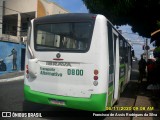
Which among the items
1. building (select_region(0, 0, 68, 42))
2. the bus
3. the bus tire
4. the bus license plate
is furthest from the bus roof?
building (select_region(0, 0, 68, 42))

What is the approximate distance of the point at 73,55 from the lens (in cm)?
705

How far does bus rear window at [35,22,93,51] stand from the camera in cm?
709

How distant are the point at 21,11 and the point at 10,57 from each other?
10843 mm

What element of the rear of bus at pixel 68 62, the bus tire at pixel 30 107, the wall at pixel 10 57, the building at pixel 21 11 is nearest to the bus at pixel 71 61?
the rear of bus at pixel 68 62

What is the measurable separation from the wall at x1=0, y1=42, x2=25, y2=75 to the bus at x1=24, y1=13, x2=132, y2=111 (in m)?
18.7

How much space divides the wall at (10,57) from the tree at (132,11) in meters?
13.9

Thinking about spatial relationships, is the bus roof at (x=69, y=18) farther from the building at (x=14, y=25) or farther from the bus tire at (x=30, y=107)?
the building at (x=14, y=25)

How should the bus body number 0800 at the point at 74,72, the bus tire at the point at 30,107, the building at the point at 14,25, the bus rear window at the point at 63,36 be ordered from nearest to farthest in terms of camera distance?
the bus body number 0800 at the point at 74,72
the bus rear window at the point at 63,36
the bus tire at the point at 30,107
the building at the point at 14,25

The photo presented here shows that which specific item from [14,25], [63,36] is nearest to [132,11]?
[63,36]

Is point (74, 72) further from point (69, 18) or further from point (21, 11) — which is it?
point (21, 11)

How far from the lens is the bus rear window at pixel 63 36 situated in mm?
7090

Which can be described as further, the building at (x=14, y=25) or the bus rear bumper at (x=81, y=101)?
the building at (x=14, y=25)

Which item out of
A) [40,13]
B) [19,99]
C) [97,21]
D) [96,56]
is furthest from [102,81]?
[40,13]

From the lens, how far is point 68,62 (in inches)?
279
